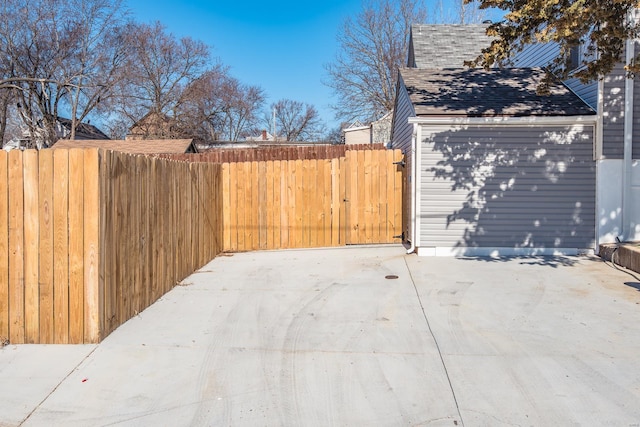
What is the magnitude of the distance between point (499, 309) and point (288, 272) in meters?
3.37

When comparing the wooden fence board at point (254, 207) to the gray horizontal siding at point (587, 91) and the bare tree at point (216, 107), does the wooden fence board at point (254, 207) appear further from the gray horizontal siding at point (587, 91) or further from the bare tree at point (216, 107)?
the bare tree at point (216, 107)

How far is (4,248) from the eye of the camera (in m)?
4.26

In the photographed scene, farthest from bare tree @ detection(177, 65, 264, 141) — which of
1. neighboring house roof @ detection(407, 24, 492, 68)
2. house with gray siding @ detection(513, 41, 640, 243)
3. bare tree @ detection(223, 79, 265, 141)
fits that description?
house with gray siding @ detection(513, 41, 640, 243)

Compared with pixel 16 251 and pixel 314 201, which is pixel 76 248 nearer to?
pixel 16 251

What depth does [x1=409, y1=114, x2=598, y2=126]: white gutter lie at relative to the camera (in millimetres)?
8133

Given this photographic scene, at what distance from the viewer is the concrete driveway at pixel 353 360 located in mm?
3145

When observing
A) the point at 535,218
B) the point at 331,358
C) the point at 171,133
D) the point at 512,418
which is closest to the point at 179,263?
the point at 331,358

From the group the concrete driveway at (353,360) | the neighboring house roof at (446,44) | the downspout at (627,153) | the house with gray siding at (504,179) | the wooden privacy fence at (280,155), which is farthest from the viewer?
the wooden privacy fence at (280,155)

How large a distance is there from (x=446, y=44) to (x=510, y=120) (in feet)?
30.7

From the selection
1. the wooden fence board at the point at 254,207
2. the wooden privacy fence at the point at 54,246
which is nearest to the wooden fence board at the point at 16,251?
the wooden privacy fence at the point at 54,246

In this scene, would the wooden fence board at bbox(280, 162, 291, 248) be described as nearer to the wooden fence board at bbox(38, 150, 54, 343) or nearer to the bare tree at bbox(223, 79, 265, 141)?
the wooden fence board at bbox(38, 150, 54, 343)

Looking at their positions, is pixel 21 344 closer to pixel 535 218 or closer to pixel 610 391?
pixel 610 391

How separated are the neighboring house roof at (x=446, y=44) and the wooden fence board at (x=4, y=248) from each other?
1369 centimetres

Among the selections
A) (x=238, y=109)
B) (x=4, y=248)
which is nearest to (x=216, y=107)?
(x=238, y=109)
